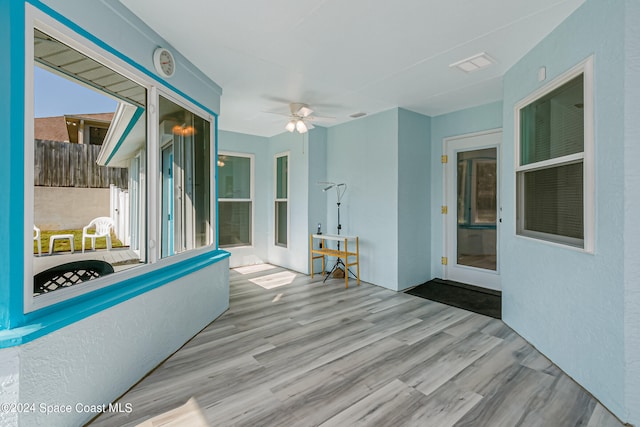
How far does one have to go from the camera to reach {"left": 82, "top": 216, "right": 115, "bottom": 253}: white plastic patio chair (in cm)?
197

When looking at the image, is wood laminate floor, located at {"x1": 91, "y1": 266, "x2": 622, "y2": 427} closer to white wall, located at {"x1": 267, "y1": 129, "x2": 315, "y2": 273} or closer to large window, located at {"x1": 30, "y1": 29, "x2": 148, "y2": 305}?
large window, located at {"x1": 30, "y1": 29, "x2": 148, "y2": 305}

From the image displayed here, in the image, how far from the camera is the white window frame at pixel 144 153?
151 centimetres

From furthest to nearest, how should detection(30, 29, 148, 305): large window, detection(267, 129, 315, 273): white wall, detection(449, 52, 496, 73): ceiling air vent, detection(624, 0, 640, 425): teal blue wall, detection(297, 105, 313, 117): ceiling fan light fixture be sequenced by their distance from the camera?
detection(267, 129, 315, 273): white wall < detection(297, 105, 313, 117): ceiling fan light fixture < detection(449, 52, 496, 73): ceiling air vent < detection(624, 0, 640, 425): teal blue wall < detection(30, 29, 148, 305): large window

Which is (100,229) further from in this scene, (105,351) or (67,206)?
(105,351)

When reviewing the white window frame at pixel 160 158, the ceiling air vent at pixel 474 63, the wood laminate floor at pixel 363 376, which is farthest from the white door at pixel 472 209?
the white window frame at pixel 160 158

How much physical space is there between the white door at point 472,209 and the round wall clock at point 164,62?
384 cm

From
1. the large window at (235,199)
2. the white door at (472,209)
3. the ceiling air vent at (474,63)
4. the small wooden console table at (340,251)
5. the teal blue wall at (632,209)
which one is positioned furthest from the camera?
the large window at (235,199)

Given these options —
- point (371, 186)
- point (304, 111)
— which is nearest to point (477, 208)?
point (371, 186)

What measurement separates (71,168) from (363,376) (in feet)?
7.87

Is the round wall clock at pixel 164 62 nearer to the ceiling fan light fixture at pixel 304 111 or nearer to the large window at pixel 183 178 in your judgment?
the large window at pixel 183 178

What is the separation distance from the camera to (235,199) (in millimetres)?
6062

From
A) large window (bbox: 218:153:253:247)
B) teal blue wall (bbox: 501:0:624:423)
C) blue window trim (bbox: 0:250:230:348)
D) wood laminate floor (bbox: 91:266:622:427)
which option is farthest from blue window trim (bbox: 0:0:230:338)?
large window (bbox: 218:153:253:247)

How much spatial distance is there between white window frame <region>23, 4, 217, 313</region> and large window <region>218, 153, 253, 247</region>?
2.66 m

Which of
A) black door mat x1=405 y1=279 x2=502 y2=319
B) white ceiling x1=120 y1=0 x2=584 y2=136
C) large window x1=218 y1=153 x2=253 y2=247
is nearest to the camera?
white ceiling x1=120 y1=0 x2=584 y2=136
